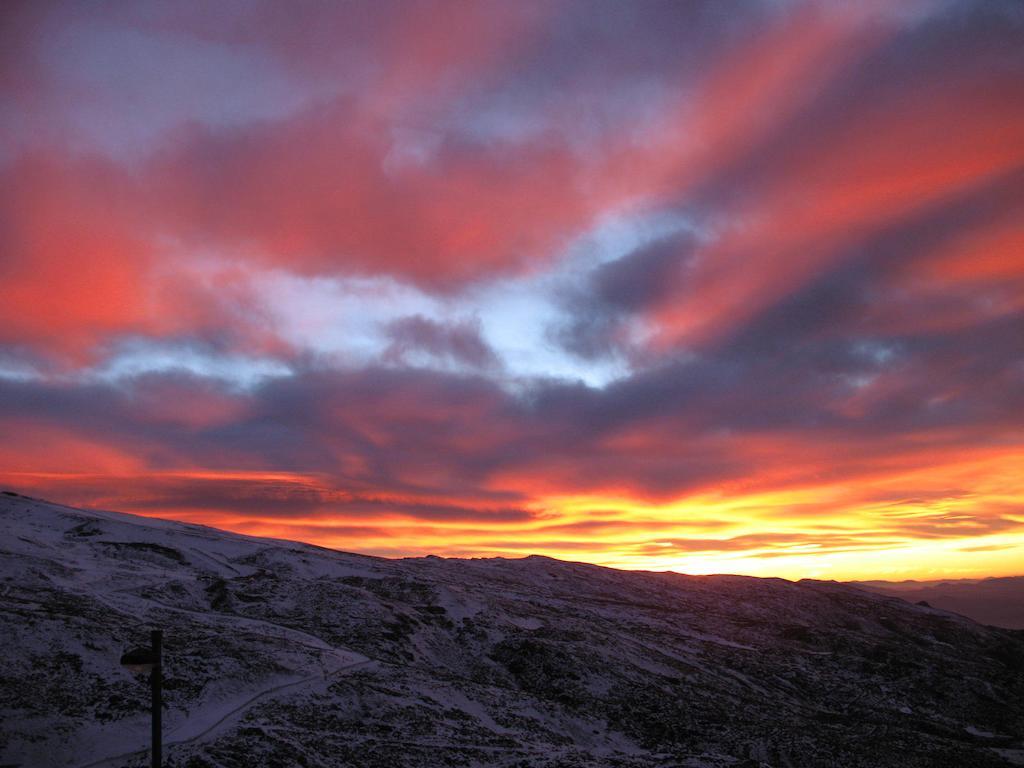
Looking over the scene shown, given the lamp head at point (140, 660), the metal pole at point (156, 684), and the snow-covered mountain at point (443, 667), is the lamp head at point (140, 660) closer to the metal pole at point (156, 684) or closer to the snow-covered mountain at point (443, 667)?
the metal pole at point (156, 684)

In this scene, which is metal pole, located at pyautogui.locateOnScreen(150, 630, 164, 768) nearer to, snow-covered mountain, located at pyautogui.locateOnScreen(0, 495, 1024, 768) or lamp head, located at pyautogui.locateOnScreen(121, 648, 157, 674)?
lamp head, located at pyautogui.locateOnScreen(121, 648, 157, 674)

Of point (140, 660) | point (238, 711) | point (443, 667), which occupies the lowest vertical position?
point (443, 667)

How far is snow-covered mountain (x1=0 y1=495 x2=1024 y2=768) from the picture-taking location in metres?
28.9

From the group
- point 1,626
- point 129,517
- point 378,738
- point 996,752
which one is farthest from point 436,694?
point 129,517

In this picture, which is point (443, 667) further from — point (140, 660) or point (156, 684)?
point (140, 660)

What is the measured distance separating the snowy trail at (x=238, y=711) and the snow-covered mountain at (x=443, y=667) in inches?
5.8

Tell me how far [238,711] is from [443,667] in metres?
18.5

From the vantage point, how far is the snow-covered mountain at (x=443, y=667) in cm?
2894

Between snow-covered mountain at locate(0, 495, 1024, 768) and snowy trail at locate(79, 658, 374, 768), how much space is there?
0.15 meters

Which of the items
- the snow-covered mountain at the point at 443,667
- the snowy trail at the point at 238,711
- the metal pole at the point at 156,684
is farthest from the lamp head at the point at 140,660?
the snowy trail at the point at 238,711

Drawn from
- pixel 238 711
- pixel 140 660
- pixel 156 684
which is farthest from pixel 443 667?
pixel 140 660

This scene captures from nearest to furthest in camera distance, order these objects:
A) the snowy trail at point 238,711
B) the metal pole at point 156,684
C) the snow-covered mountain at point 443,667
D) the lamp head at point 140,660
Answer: the lamp head at point 140,660
the metal pole at point 156,684
the snowy trail at point 238,711
the snow-covered mountain at point 443,667

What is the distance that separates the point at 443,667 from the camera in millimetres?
46750

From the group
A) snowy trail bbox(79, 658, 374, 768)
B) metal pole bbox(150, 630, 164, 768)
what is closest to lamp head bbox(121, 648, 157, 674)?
metal pole bbox(150, 630, 164, 768)
